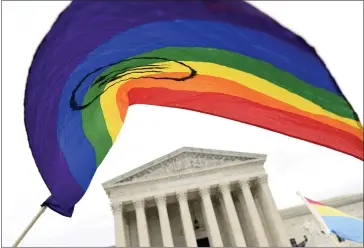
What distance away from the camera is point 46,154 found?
150 inches

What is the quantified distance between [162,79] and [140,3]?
1.56 m

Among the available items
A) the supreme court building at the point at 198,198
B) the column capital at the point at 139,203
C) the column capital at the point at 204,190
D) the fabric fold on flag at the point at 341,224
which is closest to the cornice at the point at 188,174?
the supreme court building at the point at 198,198

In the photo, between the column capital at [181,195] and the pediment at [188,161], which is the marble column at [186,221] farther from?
the pediment at [188,161]

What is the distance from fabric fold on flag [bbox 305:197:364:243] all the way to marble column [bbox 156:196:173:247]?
19844 mm

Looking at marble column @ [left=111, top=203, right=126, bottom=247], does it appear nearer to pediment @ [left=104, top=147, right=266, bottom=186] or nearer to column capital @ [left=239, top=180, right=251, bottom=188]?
pediment @ [left=104, top=147, right=266, bottom=186]

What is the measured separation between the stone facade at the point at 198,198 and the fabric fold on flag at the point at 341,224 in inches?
744

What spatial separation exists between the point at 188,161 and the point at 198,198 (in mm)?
4310

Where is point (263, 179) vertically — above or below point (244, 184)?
above

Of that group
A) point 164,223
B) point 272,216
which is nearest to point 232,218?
point 272,216

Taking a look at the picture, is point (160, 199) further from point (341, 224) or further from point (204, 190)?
point (341, 224)

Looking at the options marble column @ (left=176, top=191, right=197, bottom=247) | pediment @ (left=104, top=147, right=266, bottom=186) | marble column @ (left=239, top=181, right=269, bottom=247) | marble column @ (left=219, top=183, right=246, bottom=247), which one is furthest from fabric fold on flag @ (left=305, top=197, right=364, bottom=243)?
pediment @ (left=104, top=147, right=266, bottom=186)

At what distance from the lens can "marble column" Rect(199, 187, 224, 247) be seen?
2982 cm

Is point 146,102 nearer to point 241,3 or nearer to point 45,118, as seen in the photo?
point 45,118

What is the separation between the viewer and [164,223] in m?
30.6
